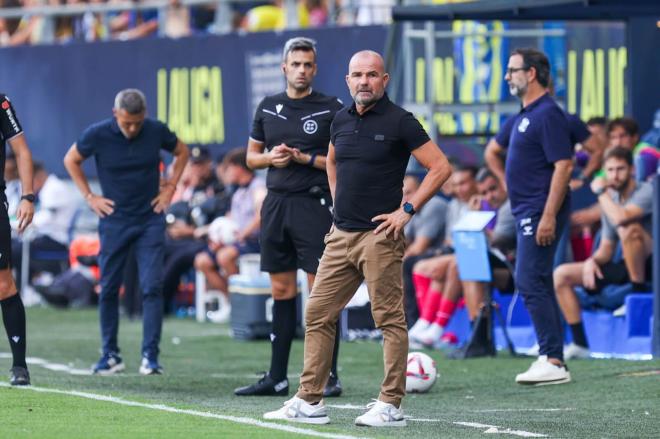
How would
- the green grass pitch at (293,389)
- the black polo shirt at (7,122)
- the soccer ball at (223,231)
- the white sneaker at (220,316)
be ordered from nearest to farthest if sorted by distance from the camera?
the green grass pitch at (293,389)
the black polo shirt at (7,122)
the soccer ball at (223,231)
the white sneaker at (220,316)

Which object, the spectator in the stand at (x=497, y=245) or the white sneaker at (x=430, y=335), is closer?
the spectator in the stand at (x=497, y=245)

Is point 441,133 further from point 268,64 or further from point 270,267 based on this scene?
point 270,267

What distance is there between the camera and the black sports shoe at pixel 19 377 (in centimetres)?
1016

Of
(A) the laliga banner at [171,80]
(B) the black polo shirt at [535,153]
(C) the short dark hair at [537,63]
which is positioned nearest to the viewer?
(B) the black polo shirt at [535,153]

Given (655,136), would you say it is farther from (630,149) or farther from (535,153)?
(535,153)

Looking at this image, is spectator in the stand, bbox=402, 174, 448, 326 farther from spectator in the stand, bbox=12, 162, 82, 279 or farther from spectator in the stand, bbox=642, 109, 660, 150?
spectator in the stand, bbox=12, 162, 82, 279

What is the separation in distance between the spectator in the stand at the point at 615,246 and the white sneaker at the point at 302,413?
16.4ft

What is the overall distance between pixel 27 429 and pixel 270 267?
264 centimetres

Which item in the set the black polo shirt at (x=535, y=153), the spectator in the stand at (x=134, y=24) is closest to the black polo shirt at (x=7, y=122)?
the black polo shirt at (x=535, y=153)

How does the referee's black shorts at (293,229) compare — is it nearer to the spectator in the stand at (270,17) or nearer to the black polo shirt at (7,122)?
the black polo shirt at (7,122)

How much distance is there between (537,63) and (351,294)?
3308 mm

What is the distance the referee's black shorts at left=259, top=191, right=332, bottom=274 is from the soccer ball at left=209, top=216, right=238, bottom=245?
7.99 m

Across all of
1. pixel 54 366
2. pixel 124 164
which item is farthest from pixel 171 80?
pixel 124 164

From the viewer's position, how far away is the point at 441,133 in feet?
57.3
